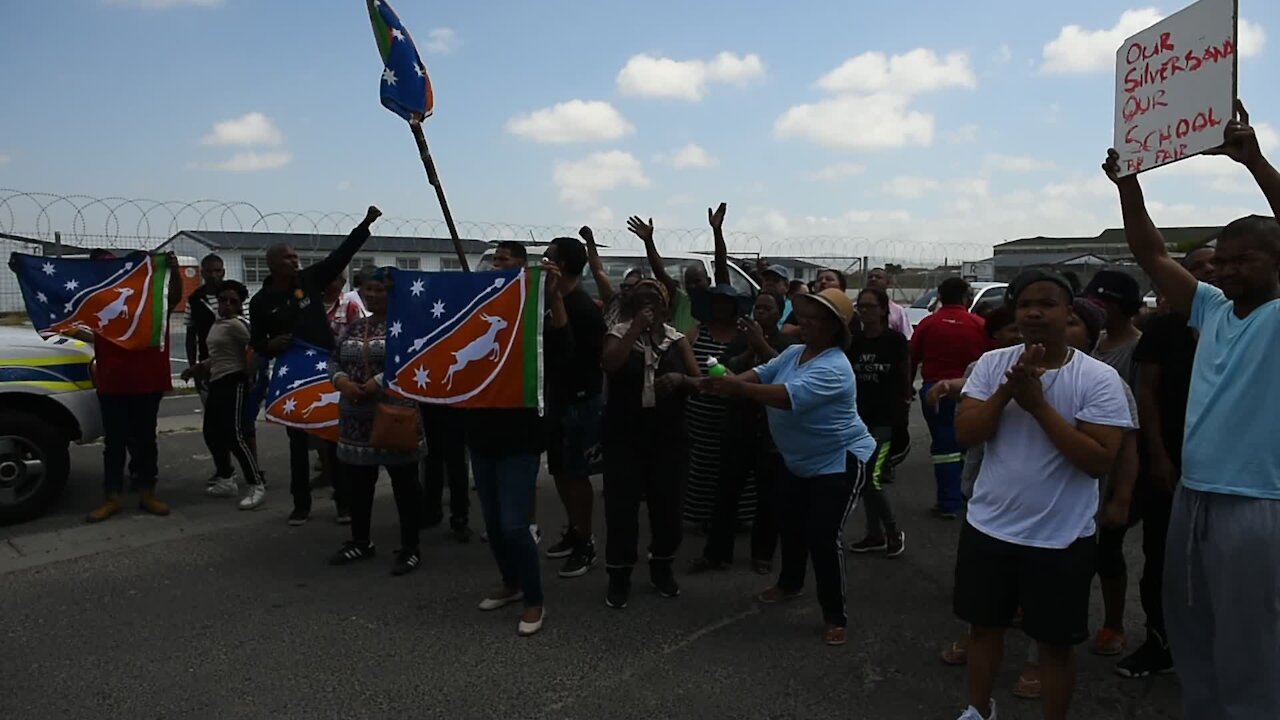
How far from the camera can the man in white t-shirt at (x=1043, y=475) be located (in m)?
2.87

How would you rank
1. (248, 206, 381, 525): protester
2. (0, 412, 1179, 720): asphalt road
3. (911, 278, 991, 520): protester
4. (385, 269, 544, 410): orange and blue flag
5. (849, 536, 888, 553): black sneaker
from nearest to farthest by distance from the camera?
(0, 412, 1179, 720): asphalt road < (385, 269, 544, 410): orange and blue flag < (849, 536, 888, 553): black sneaker < (248, 206, 381, 525): protester < (911, 278, 991, 520): protester

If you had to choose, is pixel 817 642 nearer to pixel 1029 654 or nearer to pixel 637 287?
pixel 1029 654

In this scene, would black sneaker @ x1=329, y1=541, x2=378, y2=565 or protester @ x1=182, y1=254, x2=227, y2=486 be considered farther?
protester @ x1=182, y1=254, x2=227, y2=486

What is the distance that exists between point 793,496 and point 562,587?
1413 mm

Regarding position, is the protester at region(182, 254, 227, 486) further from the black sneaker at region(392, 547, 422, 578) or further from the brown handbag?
the brown handbag

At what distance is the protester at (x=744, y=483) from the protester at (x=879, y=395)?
56 cm

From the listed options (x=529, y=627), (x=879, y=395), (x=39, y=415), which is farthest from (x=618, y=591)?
(x=39, y=415)

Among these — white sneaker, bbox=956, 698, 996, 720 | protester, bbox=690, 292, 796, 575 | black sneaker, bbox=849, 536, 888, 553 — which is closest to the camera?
white sneaker, bbox=956, 698, 996, 720

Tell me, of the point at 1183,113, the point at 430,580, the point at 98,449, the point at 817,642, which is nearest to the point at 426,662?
the point at 430,580

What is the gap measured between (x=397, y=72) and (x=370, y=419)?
2.04 meters

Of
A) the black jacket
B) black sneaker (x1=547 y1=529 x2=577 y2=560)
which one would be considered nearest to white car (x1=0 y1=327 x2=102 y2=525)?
the black jacket

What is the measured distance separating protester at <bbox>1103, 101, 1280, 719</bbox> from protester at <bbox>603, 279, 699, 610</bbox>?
2292 millimetres

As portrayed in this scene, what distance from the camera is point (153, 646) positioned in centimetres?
411

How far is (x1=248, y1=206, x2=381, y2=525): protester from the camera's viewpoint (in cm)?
609
